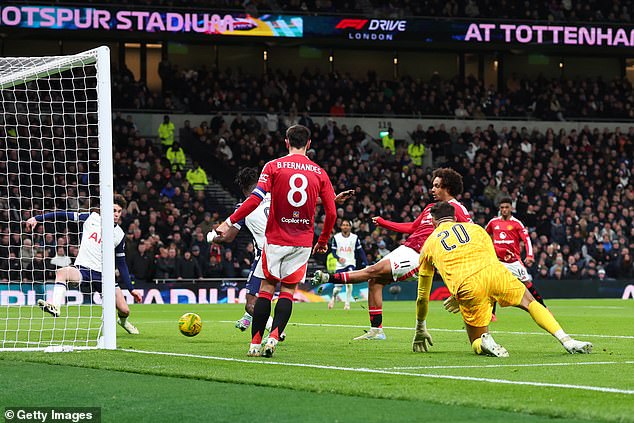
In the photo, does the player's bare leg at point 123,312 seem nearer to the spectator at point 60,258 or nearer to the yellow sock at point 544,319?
the yellow sock at point 544,319

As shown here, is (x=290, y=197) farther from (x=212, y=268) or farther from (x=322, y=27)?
(x=322, y=27)

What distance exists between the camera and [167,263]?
1139 inches

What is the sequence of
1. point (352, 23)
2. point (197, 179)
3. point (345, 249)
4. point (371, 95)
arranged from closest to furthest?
1. point (345, 249)
2. point (197, 179)
3. point (352, 23)
4. point (371, 95)

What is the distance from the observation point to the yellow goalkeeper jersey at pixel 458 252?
1052 cm

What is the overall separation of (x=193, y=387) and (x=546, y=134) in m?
34.1

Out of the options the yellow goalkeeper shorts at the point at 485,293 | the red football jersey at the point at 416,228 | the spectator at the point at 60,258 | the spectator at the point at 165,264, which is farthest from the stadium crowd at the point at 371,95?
the yellow goalkeeper shorts at the point at 485,293

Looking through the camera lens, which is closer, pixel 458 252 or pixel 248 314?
pixel 458 252

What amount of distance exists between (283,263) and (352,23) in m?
28.7

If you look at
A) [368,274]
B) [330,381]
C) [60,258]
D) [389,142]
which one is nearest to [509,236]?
[368,274]

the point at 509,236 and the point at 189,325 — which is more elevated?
the point at 509,236

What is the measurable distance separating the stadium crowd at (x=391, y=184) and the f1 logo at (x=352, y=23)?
3.57m

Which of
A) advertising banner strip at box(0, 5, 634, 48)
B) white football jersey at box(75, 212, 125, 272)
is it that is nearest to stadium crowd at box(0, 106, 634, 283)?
advertising banner strip at box(0, 5, 634, 48)

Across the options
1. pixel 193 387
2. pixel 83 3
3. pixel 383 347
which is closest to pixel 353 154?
pixel 83 3

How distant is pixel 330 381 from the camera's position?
26.5 feet
